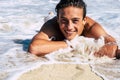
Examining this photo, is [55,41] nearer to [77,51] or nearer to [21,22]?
[77,51]

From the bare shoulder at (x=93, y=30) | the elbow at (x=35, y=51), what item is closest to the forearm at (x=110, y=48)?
the bare shoulder at (x=93, y=30)

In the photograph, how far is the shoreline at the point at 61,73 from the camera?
2.62m

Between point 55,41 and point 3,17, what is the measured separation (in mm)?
2750

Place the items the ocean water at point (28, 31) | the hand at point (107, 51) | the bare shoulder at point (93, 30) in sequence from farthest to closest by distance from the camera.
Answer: the bare shoulder at point (93, 30) → the hand at point (107, 51) → the ocean water at point (28, 31)

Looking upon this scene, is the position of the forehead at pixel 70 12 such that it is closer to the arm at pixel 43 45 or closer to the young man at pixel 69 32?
the young man at pixel 69 32

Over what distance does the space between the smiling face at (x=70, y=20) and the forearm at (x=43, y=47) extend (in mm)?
152

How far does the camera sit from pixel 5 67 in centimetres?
292

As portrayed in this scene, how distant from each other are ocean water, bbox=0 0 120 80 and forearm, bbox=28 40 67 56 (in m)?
0.06

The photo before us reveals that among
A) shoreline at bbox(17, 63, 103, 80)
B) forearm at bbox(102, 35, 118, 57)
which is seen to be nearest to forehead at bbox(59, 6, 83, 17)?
forearm at bbox(102, 35, 118, 57)

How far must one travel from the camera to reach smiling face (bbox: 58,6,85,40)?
330cm

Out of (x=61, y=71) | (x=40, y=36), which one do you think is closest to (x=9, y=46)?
(x=40, y=36)

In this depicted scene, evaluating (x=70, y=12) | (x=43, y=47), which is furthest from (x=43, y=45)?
(x=70, y=12)

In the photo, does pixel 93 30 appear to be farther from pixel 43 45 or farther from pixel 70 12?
pixel 43 45

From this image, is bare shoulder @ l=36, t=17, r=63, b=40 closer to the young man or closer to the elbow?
the young man
